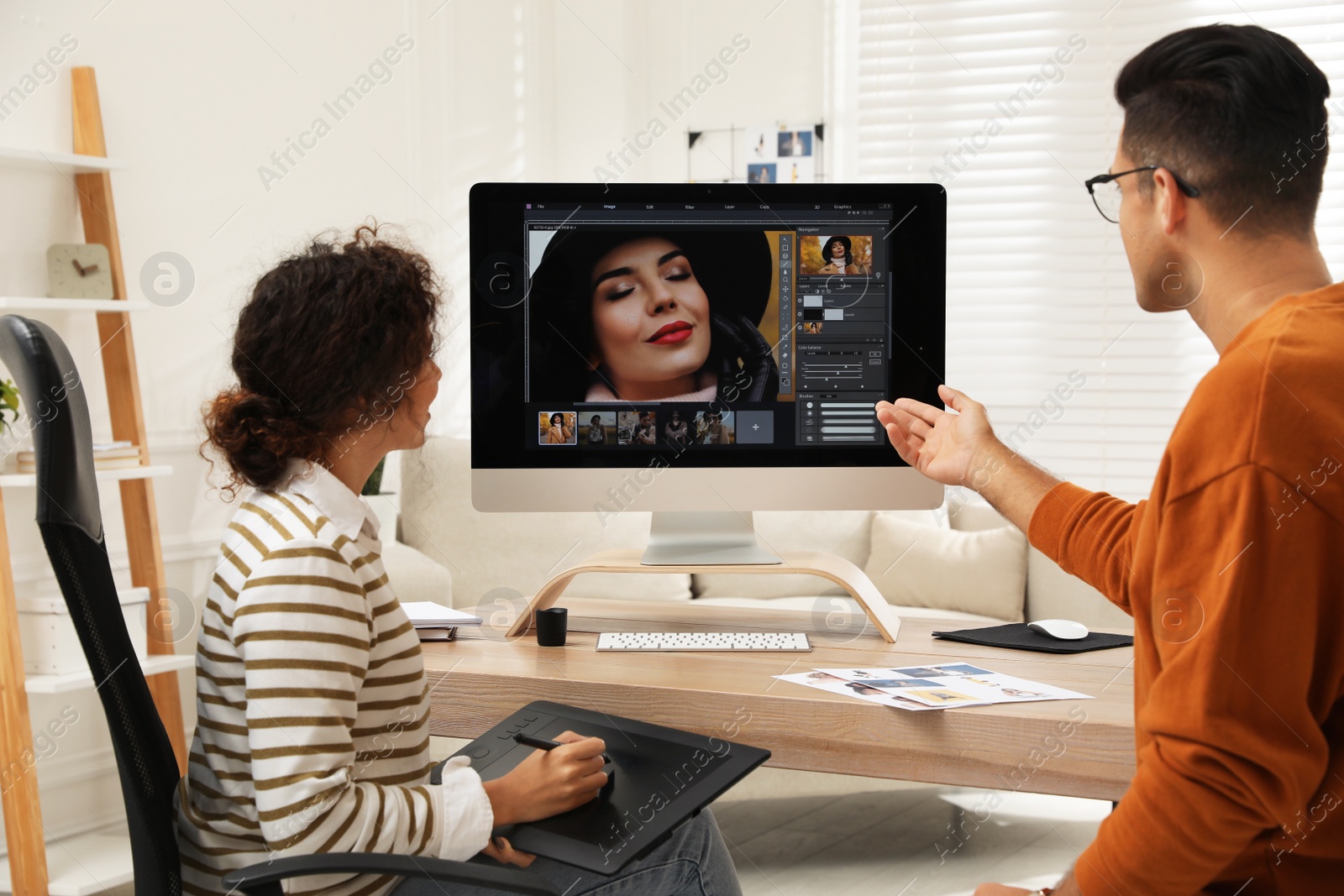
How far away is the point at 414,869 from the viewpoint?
0.90 metres

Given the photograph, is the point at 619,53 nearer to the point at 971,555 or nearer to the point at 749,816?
the point at 971,555

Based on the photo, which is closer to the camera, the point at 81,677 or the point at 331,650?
the point at 331,650

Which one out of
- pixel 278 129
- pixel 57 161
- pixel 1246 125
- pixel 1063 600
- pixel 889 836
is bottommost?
pixel 889 836

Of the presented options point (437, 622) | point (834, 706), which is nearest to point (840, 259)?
point (834, 706)

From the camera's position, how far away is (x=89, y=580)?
95 cm

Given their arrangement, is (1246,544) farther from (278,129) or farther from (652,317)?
(278,129)

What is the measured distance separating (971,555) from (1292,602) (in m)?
2.40

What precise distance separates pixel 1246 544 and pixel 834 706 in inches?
22.8

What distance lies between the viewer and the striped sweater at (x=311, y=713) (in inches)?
39.2

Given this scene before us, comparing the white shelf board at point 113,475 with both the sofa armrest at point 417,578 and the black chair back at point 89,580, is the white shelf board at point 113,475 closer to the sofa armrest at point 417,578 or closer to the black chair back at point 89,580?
the sofa armrest at point 417,578

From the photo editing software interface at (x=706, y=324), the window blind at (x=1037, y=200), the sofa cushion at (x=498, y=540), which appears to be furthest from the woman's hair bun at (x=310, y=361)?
the window blind at (x=1037, y=200)

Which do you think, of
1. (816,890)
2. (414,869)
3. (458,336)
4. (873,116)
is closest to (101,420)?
(458,336)

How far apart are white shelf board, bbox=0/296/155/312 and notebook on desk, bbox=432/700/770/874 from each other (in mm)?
1568

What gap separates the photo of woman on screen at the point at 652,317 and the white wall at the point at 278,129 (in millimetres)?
780
